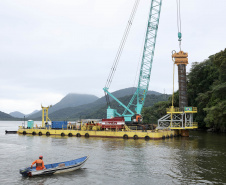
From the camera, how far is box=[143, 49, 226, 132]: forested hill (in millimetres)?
62656

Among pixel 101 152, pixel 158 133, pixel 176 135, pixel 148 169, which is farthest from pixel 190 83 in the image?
pixel 148 169

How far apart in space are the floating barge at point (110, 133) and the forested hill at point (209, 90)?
13856 mm

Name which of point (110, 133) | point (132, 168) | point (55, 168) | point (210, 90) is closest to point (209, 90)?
point (210, 90)

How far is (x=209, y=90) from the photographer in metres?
84.3

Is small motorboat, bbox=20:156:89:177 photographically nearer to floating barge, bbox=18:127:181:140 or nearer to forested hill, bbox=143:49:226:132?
floating barge, bbox=18:127:181:140

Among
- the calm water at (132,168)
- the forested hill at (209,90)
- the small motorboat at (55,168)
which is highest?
the forested hill at (209,90)

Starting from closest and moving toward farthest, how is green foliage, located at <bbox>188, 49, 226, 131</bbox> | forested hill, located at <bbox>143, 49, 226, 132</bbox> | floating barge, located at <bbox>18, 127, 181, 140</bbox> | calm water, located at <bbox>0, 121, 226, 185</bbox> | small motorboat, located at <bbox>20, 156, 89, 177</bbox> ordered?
calm water, located at <bbox>0, 121, 226, 185</bbox> < small motorboat, located at <bbox>20, 156, 89, 177</bbox> < floating barge, located at <bbox>18, 127, 181, 140</bbox> < green foliage, located at <bbox>188, 49, 226, 131</bbox> < forested hill, located at <bbox>143, 49, 226, 132</bbox>

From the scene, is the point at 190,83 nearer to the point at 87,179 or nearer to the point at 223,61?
the point at 223,61

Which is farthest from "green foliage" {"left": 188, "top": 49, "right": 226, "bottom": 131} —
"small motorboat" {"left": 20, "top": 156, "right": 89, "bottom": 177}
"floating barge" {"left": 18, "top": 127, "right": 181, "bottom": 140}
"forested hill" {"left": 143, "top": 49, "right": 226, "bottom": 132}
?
"small motorboat" {"left": 20, "top": 156, "right": 89, "bottom": 177}

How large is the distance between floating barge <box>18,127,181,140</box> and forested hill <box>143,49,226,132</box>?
13856 mm

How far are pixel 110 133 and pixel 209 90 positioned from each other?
47.8m

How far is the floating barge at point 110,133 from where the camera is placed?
49656 millimetres

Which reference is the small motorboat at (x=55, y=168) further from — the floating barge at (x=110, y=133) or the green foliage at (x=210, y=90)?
the green foliage at (x=210, y=90)

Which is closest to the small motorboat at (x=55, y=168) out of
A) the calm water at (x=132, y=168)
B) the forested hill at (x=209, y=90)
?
the calm water at (x=132, y=168)
